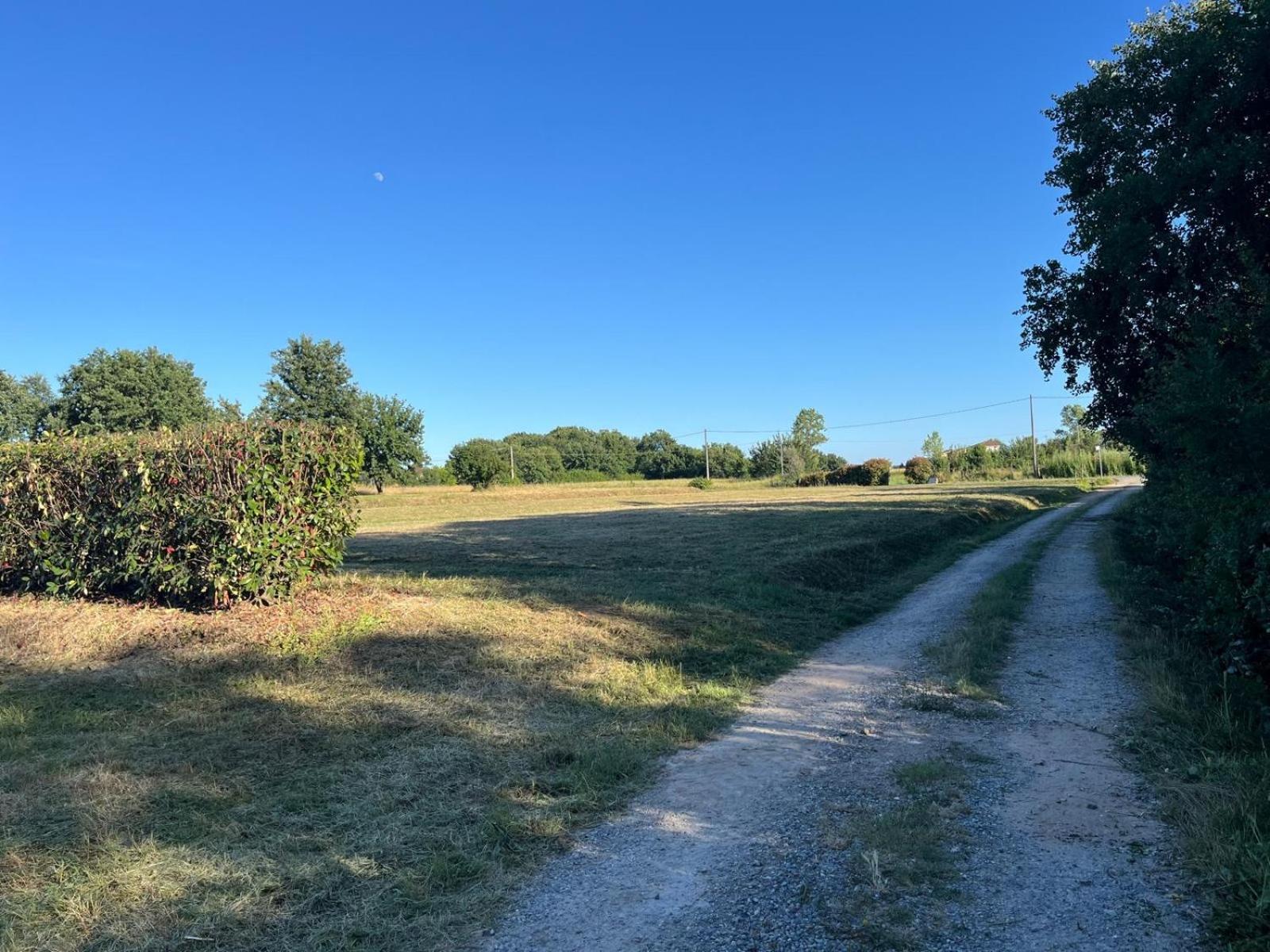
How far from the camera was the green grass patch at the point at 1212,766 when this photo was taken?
2.91 metres

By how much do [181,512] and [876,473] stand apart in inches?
2624

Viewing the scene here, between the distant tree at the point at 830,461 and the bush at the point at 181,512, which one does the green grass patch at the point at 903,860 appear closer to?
the bush at the point at 181,512

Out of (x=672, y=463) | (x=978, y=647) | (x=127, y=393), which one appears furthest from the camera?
(x=672, y=463)

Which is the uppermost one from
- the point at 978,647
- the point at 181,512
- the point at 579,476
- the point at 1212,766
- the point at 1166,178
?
the point at 1166,178

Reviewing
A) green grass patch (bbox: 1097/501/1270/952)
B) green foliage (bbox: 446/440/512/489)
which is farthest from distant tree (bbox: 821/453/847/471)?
green grass patch (bbox: 1097/501/1270/952)

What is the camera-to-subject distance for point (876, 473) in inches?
2677

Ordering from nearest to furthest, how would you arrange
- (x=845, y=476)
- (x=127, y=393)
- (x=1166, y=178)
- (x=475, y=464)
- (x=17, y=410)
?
(x=1166, y=178) < (x=127, y=393) < (x=17, y=410) < (x=475, y=464) < (x=845, y=476)

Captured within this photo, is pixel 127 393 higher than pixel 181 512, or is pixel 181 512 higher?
pixel 127 393

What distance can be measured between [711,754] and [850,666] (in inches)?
119

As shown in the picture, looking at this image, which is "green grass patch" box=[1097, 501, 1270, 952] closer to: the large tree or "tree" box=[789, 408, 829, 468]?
the large tree

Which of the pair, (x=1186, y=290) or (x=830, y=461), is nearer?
(x=1186, y=290)

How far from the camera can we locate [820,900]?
3.14m

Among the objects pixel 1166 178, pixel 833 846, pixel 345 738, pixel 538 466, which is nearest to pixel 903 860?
pixel 833 846

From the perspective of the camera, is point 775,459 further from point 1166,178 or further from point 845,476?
point 1166,178
